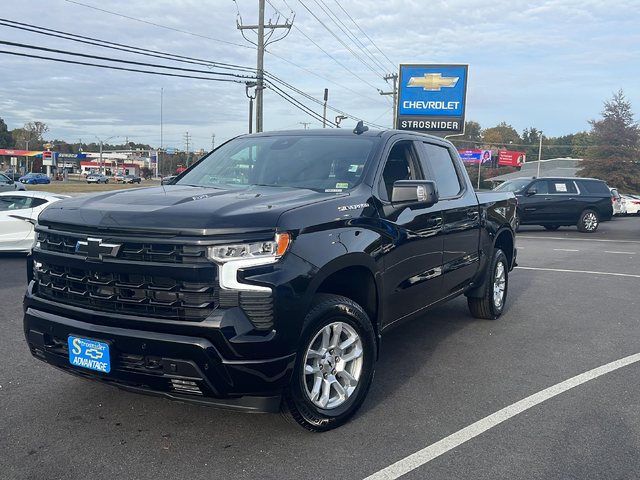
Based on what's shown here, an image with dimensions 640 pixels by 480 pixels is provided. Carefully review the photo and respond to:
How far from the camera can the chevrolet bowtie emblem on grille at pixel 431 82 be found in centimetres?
3678

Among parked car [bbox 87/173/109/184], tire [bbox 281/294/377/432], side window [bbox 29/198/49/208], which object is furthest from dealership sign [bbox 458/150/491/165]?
tire [bbox 281/294/377/432]

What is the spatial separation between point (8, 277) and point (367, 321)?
7312mm

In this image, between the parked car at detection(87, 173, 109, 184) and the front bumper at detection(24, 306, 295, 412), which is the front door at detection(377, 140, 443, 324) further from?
the parked car at detection(87, 173, 109, 184)

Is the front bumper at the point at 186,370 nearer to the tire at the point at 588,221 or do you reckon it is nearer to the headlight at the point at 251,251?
the headlight at the point at 251,251

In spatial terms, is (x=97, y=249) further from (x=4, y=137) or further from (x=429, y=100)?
(x=4, y=137)

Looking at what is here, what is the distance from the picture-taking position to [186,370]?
3.18 metres

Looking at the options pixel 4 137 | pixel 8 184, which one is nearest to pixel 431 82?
pixel 8 184

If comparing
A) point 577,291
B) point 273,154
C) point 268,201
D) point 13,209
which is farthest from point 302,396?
point 13,209

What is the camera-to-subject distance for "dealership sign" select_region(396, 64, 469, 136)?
120ft

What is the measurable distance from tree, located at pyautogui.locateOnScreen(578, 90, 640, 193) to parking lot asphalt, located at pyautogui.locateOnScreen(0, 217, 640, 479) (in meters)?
46.7

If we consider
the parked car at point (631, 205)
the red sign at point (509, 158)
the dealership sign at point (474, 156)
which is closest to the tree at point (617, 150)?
the parked car at point (631, 205)

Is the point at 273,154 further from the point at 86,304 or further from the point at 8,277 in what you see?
the point at 8,277

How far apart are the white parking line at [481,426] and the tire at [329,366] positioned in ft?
1.83

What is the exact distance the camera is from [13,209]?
11016 mm
